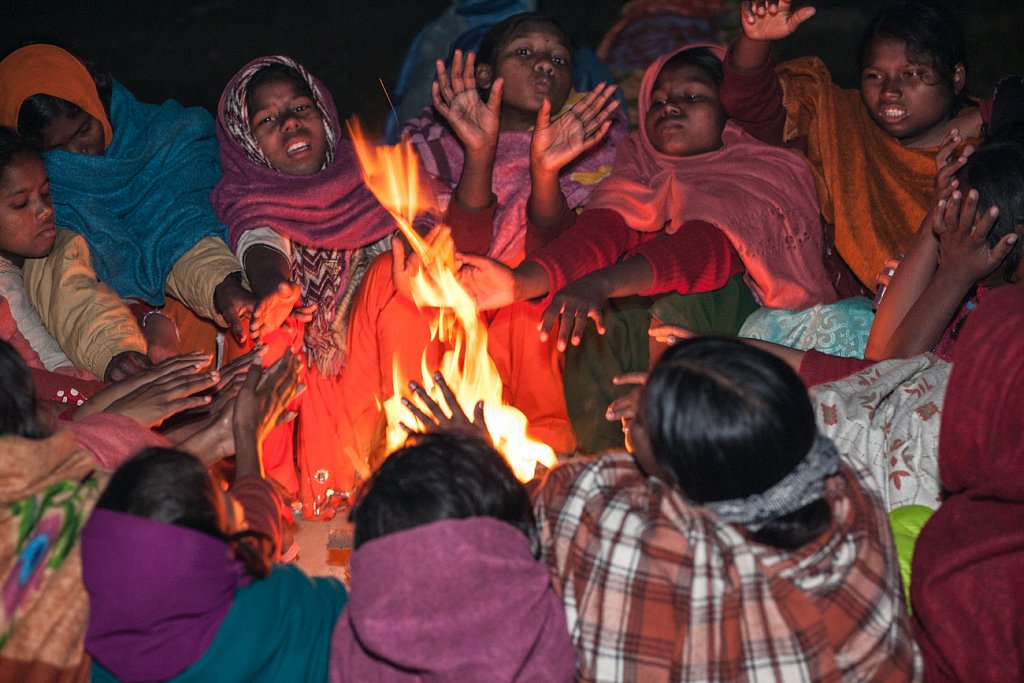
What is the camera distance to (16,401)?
2.42 metres

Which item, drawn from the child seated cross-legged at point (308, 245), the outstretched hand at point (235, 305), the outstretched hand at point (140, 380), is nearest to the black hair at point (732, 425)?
the outstretched hand at point (140, 380)

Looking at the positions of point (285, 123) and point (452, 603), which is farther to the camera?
point (285, 123)

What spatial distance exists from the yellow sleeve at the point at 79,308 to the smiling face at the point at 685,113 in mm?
2446

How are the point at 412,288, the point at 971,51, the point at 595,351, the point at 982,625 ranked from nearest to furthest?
the point at 982,625, the point at 412,288, the point at 595,351, the point at 971,51

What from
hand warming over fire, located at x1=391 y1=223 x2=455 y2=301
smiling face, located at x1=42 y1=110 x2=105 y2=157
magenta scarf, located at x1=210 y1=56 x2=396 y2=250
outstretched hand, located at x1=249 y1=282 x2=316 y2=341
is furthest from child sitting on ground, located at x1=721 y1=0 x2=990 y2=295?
smiling face, located at x1=42 y1=110 x2=105 y2=157

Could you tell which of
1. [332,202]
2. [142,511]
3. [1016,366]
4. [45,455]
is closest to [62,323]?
[332,202]

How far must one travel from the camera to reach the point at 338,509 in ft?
13.6

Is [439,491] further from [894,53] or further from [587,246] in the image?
[894,53]

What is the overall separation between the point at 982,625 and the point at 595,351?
223 centimetres

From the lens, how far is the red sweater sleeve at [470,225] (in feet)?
14.2

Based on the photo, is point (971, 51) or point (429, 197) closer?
point (429, 197)

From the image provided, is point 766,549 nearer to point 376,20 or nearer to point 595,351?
point 595,351

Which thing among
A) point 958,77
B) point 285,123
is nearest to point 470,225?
point 285,123

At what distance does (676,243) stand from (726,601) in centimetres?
229
